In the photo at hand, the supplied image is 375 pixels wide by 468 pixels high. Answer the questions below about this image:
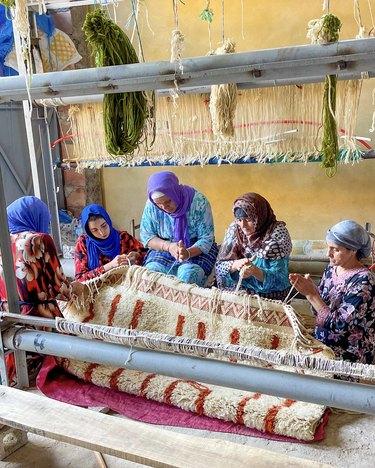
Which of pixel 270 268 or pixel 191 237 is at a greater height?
pixel 191 237

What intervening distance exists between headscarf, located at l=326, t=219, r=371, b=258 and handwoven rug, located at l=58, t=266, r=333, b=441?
430 millimetres

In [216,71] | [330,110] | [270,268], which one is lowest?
[270,268]

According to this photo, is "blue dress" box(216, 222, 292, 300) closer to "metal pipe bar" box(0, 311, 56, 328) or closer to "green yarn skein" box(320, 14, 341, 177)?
"green yarn skein" box(320, 14, 341, 177)

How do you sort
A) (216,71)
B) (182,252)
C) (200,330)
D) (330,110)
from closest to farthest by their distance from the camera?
(216,71)
(330,110)
(200,330)
(182,252)

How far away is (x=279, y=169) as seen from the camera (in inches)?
201

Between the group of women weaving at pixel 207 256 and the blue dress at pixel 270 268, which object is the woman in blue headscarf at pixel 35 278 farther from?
the blue dress at pixel 270 268

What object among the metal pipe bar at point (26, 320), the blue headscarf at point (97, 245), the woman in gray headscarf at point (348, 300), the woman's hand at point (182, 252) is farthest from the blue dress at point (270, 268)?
the metal pipe bar at point (26, 320)

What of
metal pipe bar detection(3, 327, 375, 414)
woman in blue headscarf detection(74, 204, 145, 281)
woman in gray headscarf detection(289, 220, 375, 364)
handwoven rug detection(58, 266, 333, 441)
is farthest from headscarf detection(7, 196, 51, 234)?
woman in gray headscarf detection(289, 220, 375, 364)

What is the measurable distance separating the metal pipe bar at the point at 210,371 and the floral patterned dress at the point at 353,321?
0.91 meters

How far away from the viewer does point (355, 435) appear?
1.96 m

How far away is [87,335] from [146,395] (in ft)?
2.22

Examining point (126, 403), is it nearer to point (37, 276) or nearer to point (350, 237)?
point (37, 276)

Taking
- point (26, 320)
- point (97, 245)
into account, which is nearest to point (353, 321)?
point (26, 320)

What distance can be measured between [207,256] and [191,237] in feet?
0.62
